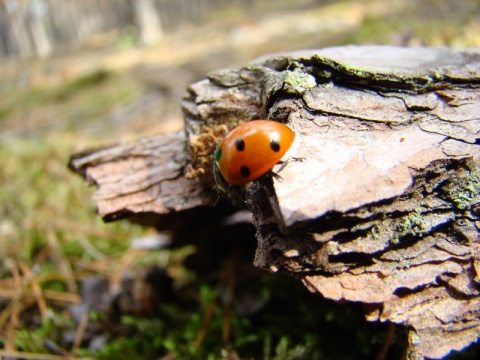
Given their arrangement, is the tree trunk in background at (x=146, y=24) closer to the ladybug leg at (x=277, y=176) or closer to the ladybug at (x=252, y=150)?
the ladybug at (x=252, y=150)

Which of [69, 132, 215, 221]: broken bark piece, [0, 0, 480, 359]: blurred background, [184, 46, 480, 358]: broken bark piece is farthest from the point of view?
[0, 0, 480, 359]: blurred background

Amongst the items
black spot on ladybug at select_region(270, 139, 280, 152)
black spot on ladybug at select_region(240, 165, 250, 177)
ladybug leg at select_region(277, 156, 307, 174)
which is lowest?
black spot on ladybug at select_region(240, 165, 250, 177)

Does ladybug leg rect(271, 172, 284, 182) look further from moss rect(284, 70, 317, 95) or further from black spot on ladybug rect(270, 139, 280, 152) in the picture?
moss rect(284, 70, 317, 95)

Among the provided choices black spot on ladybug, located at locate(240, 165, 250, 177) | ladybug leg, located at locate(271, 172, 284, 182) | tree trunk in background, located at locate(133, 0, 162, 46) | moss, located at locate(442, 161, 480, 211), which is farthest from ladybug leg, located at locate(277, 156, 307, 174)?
tree trunk in background, located at locate(133, 0, 162, 46)

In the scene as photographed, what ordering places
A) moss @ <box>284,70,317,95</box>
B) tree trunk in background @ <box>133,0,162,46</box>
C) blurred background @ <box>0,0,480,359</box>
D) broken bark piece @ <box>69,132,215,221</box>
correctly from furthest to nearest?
tree trunk in background @ <box>133,0,162,46</box> < blurred background @ <box>0,0,480,359</box> < broken bark piece @ <box>69,132,215,221</box> < moss @ <box>284,70,317,95</box>

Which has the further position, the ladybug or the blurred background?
the blurred background

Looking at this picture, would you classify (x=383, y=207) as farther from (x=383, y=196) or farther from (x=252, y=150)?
(x=252, y=150)

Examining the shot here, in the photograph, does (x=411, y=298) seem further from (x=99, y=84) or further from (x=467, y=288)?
(x=99, y=84)
